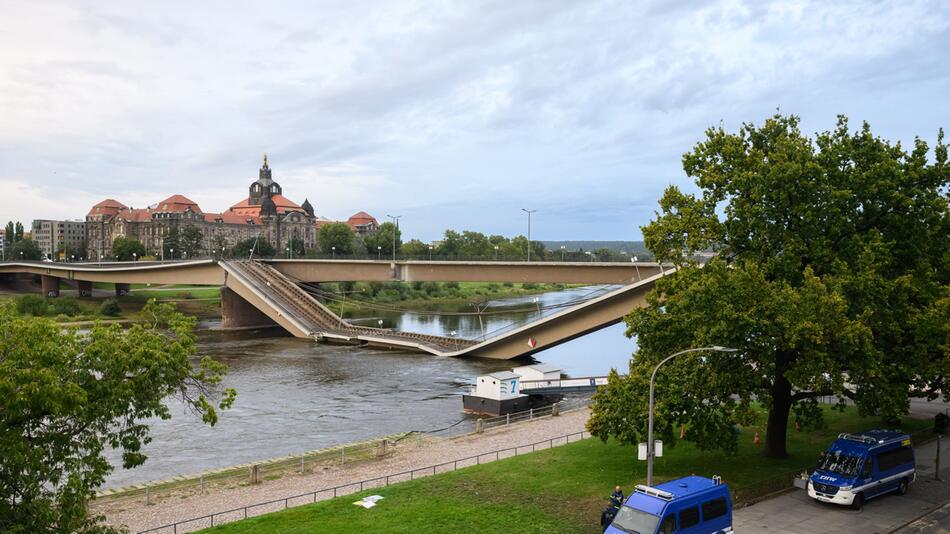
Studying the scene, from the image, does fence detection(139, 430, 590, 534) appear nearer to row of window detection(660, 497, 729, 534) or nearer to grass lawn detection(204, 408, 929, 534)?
grass lawn detection(204, 408, 929, 534)

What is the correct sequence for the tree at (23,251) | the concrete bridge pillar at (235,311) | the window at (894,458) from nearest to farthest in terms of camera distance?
the window at (894,458) < the concrete bridge pillar at (235,311) < the tree at (23,251)

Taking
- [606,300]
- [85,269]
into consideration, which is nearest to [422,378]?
[606,300]

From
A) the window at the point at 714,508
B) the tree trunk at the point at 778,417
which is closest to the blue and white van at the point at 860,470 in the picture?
the tree trunk at the point at 778,417

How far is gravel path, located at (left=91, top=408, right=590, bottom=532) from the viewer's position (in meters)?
25.4

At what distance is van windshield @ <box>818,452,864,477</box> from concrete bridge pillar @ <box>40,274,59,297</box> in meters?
131

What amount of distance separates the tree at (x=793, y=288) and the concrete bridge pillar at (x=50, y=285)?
411 feet

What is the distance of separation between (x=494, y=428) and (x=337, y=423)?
9.33 meters

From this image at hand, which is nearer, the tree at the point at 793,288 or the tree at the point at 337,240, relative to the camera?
the tree at the point at 793,288

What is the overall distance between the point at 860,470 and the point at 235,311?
265 feet

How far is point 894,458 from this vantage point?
25094 mm

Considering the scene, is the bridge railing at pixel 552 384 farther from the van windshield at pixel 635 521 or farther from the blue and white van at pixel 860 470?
the van windshield at pixel 635 521

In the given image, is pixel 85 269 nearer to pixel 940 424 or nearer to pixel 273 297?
pixel 273 297

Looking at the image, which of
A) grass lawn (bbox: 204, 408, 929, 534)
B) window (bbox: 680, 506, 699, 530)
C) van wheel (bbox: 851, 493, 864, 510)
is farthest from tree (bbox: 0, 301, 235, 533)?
van wheel (bbox: 851, 493, 864, 510)

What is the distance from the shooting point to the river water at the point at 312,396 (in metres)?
38.0
